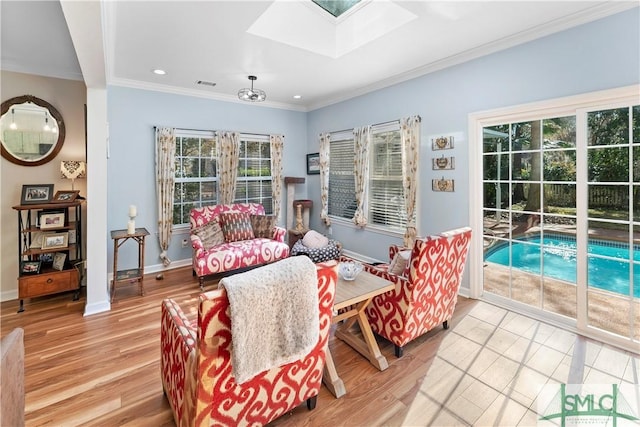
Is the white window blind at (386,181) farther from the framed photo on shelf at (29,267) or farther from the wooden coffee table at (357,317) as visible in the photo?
the framed photo on shelf at (29,267)

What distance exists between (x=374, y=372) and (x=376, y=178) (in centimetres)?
310

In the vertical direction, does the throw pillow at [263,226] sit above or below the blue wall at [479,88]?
below

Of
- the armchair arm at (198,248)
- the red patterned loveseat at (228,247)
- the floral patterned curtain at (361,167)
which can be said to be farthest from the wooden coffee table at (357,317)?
the floral patterned curtain at (361,167)

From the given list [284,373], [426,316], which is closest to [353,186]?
[426,316]

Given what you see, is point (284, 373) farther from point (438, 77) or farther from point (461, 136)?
point (438, 77)

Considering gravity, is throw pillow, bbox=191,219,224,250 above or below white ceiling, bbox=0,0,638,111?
below

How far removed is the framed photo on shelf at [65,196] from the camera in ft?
11.4

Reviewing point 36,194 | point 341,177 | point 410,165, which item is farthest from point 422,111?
point 36,194

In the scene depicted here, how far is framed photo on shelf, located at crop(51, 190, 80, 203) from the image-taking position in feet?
11.4

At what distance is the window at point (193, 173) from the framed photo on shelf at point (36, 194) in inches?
58.9

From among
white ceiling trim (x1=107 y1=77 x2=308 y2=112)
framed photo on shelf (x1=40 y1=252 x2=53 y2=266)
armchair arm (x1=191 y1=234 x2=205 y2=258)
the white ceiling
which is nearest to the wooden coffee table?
armchair arm (x1=191 y1=234 x2=205 y2=258)

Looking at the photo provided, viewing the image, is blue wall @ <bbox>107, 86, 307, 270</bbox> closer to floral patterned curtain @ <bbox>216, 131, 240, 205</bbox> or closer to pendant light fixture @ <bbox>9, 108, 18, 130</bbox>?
floral patterned curtain @ <bbox>216, 131, 240, 205</bbox>

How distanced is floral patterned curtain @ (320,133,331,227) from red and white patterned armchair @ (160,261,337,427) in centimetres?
391

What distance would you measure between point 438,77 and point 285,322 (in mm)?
3512
